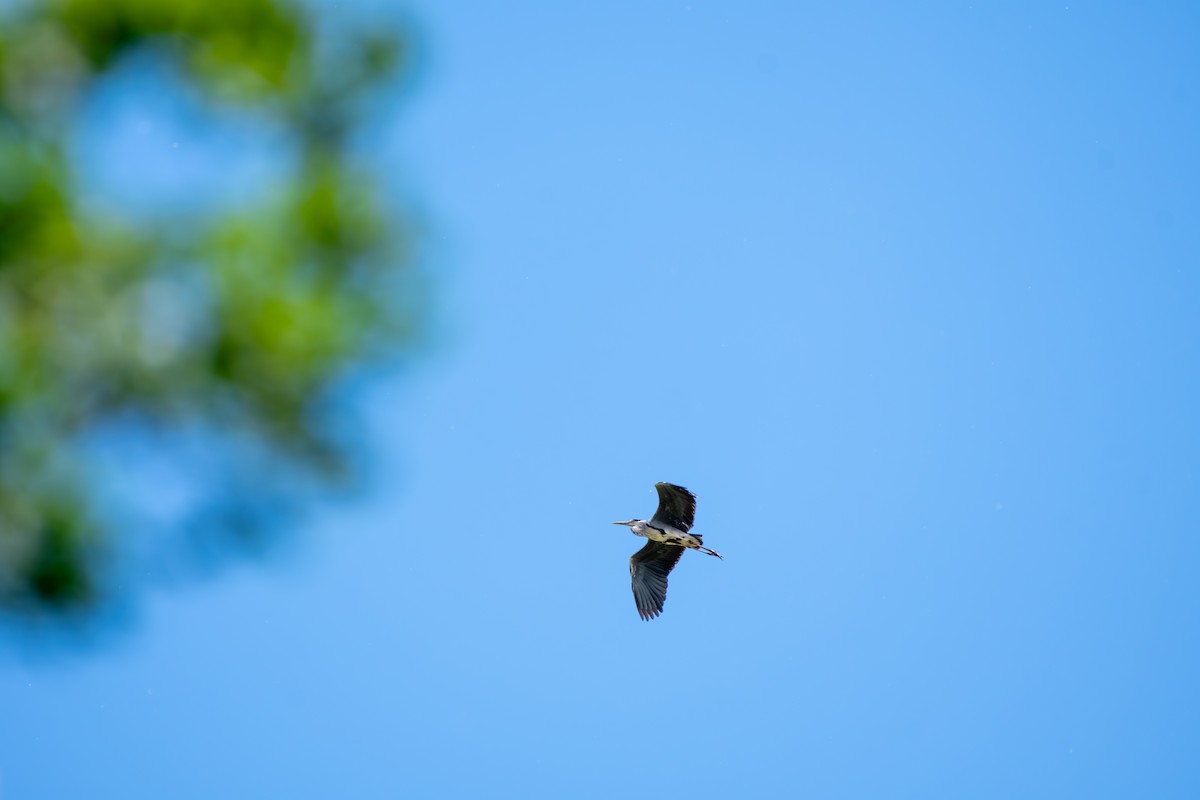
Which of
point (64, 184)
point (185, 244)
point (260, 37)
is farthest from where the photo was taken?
point (260, 37)

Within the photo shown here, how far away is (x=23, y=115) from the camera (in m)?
4.03

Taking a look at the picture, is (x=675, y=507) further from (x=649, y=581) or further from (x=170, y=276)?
(x=170, y=276)

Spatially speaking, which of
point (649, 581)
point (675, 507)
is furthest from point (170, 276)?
point (649, 581)

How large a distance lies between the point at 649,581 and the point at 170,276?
13244 mm

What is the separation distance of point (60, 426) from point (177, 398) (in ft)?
1.21

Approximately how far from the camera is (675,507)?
1570 centimetres

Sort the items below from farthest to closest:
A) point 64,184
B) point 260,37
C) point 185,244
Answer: point 260,37
point 185,244
point 64,184

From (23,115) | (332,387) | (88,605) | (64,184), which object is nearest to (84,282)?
(64,184)

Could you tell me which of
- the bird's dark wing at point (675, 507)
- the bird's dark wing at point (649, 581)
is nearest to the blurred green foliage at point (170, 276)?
the bird's dark wing at point (675, 507)

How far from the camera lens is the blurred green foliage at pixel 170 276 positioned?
3938 millimetres

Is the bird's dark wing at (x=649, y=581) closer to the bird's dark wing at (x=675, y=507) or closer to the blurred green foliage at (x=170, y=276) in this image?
the bird's dark wing at (x=675, y=507)

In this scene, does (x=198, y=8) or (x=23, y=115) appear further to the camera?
(x=198, y=8)

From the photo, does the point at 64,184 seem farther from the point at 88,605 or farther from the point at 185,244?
the point at 88,605

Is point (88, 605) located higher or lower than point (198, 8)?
lower
